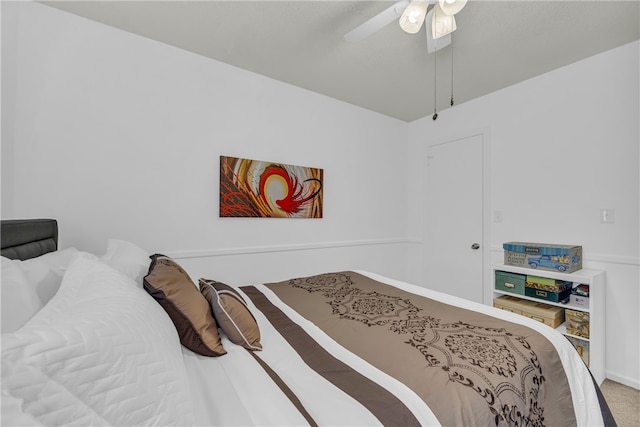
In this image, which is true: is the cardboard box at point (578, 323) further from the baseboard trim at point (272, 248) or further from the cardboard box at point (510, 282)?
the baseboard trim at point (272, 248)

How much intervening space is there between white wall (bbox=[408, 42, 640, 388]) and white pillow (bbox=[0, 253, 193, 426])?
3118 millimetres

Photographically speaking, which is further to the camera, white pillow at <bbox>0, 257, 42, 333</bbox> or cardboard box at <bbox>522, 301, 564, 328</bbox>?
cardboard box at <bbox>522, 301, 564, 328</bbox>

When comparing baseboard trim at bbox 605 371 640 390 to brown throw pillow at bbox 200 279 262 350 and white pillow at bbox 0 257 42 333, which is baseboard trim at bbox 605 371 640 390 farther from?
white pillow at bbox 0 257 42 333

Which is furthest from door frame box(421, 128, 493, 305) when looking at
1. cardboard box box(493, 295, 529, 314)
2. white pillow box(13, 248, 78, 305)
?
white pillow box(13, 248, 78, 305)

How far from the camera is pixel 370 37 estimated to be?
215cm

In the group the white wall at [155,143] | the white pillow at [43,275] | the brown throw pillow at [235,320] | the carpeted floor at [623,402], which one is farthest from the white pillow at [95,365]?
the carpeted floor at [623,402]

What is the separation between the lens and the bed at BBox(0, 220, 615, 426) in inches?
20.7

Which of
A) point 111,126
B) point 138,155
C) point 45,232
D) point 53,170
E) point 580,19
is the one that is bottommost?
point 45,232

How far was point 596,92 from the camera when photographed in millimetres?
2359

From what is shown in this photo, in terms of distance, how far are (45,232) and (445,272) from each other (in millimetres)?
3678

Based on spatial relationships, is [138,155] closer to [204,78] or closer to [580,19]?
[204,78]

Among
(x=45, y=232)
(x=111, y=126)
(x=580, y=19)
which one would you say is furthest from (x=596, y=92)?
(x=45, y=232)

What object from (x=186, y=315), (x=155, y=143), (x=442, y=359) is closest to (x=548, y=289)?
(x=442, y=359)

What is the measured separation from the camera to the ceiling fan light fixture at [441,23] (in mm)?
1592
